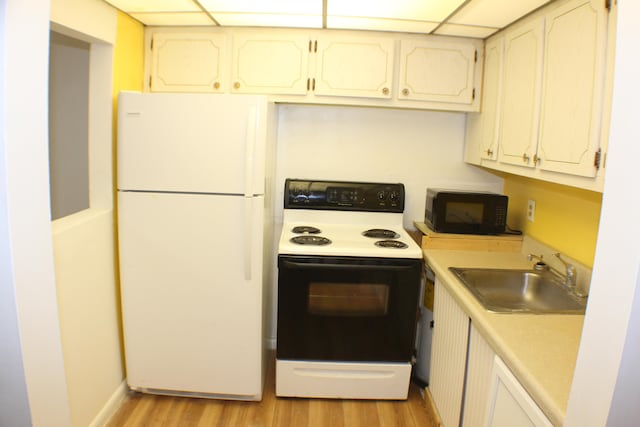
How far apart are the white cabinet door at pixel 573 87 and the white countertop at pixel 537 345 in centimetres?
55

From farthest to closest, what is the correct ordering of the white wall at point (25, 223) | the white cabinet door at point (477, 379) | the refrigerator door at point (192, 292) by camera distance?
the refrigerator door at point (192, 292) → the white cabinet door at point (477, 379) → the white wall at point (25, 223)

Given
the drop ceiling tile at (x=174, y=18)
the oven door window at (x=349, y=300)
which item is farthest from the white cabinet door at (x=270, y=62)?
the oven door window at (x=349, y=300)

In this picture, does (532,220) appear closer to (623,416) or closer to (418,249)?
(418,249)

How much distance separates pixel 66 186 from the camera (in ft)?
8.52

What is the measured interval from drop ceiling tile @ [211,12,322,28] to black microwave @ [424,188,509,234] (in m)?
1.16

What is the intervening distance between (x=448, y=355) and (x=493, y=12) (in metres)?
1.60

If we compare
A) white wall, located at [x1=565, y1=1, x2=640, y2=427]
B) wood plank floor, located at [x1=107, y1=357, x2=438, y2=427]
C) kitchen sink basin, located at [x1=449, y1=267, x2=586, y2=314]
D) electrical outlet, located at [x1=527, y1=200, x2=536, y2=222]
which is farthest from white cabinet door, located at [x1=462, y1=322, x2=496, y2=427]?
electrical outlet, located at [x1=527, y1=200, x2=536, y2=222]

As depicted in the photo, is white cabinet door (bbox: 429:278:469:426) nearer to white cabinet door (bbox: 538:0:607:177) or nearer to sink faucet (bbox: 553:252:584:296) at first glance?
sink faucet (bbox: 553:252:584:296)

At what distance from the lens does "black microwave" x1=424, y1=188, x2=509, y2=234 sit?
8.13 feet

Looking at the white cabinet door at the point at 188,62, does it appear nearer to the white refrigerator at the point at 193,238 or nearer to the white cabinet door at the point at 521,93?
the white refrigerator at the point at 193,238

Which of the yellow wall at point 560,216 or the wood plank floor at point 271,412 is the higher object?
the yellow wall at point 560,216

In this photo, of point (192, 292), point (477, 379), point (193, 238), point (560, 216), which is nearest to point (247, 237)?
point (193, 238)

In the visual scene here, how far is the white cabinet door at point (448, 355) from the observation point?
1858 millimetres

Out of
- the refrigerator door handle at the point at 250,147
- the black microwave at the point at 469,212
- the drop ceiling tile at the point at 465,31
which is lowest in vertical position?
the black microwave at the point at 469,212
